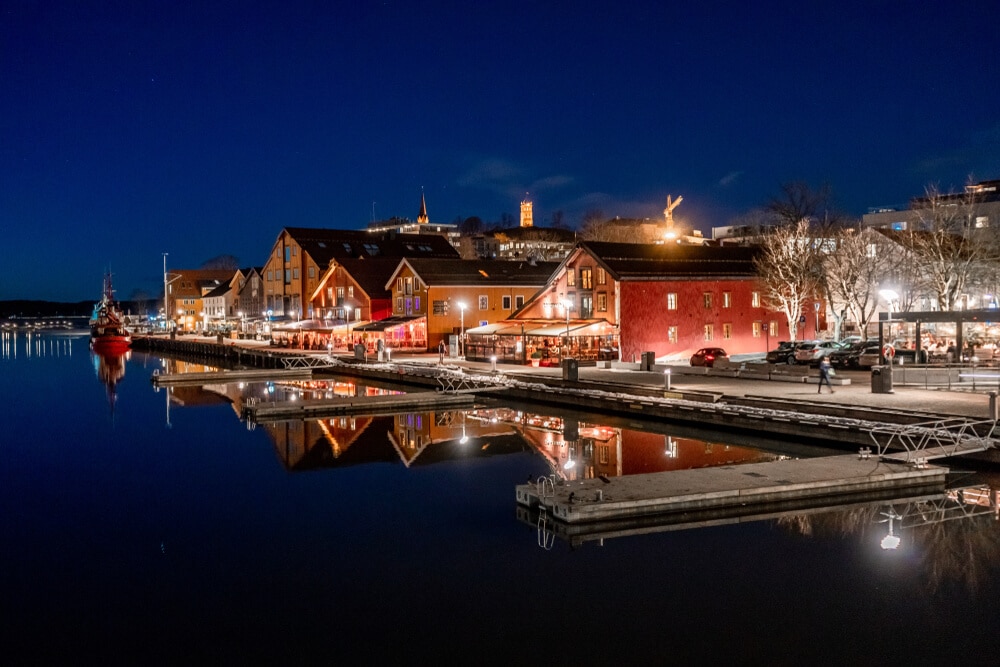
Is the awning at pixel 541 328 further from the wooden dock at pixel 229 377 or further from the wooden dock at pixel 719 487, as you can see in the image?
the wooden dock at pixel 719 487

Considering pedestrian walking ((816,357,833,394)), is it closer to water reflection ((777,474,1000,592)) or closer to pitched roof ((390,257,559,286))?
water reflection ((777,474,1000,592))

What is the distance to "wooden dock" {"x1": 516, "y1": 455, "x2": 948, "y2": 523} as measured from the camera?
19453 millimetres

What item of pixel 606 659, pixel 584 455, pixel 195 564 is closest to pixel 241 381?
pixel 584 455

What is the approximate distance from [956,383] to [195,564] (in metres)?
29.1

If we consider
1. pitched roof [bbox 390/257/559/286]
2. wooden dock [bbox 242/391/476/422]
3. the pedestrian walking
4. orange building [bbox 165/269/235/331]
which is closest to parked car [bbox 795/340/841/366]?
the pedestrian walking

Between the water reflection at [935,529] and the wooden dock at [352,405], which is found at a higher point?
the wooden dock at [352,405]

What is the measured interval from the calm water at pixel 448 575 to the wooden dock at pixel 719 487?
0.76 metres

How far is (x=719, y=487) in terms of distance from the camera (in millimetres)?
20594

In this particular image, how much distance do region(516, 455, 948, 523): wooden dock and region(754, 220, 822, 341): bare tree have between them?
113 ft

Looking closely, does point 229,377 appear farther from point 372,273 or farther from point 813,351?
point 813,351

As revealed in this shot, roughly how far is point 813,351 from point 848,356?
8.29ft

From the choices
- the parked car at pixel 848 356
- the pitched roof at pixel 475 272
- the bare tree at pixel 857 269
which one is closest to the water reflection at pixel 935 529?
the parked car at pixel 848 356

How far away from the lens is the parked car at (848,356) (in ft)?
148

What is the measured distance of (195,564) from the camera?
18656mm
